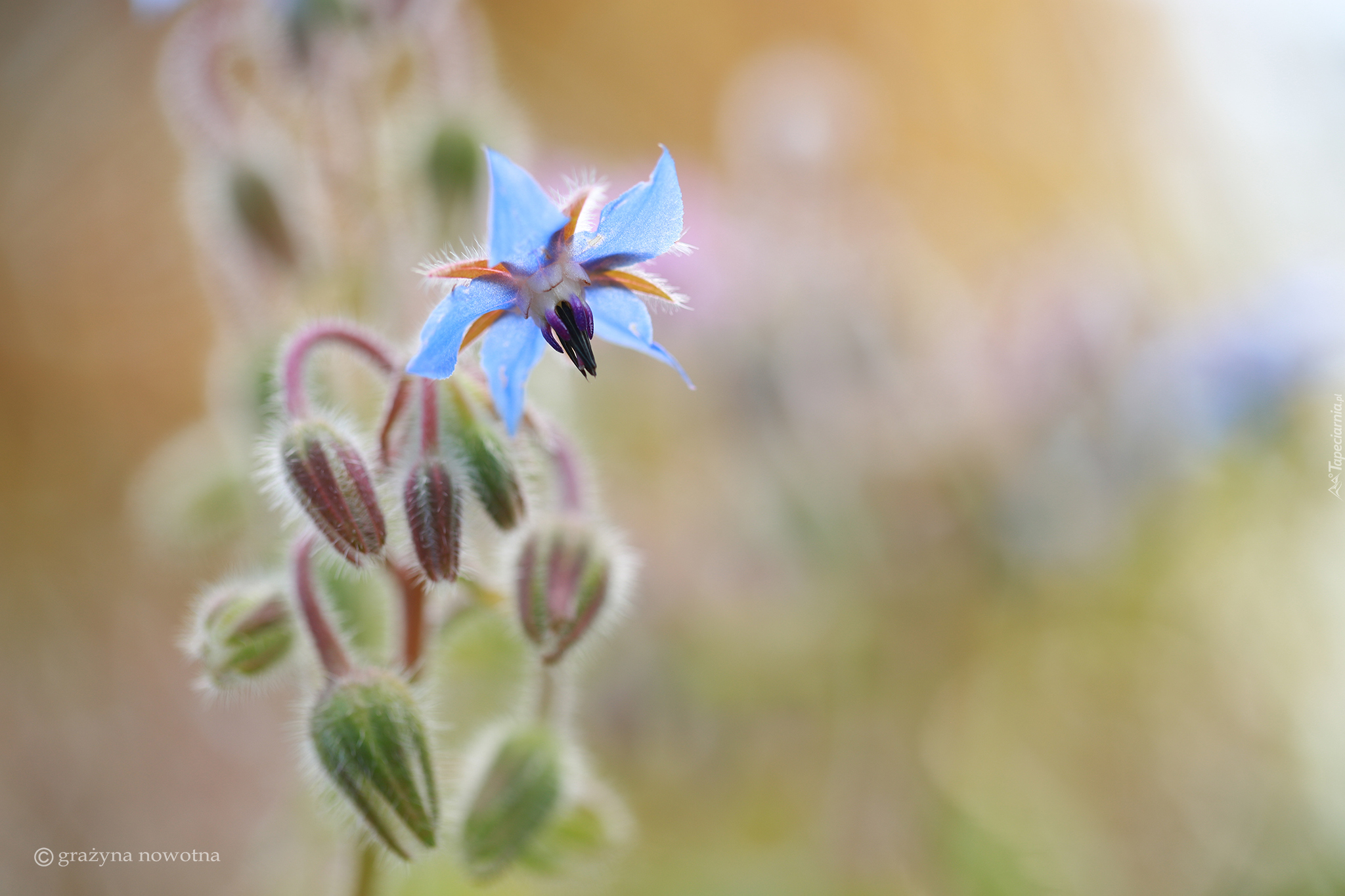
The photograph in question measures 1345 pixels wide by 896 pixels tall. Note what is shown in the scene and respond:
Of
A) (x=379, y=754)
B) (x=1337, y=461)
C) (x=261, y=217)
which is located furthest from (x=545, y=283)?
(x=1337, y=461)

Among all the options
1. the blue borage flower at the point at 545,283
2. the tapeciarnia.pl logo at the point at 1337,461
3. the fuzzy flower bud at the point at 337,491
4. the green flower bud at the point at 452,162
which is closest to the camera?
the blue borage flower at the point at 545,283

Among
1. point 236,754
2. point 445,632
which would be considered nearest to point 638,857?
point 445,632

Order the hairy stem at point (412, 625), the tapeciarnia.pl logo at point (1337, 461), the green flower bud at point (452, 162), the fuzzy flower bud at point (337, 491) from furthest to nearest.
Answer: the tapeciarnia.pl logo at point (1337, 461), the green flower bud at point (452, 162), the hairy stem at point (412, 625), the fuzzy flower bud at point (337, 491)

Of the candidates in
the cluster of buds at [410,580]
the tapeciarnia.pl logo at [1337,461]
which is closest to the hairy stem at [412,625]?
the cluster of buds at [410,580]

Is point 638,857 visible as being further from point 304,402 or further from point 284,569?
point 304,402

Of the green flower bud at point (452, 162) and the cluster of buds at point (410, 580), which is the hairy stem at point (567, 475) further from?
the green flower bud at point (452, 162)

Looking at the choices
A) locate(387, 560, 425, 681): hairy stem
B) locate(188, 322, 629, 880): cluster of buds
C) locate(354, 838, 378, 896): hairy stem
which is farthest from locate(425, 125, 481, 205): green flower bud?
locate(354, 838, 378, 896): hairy stem
